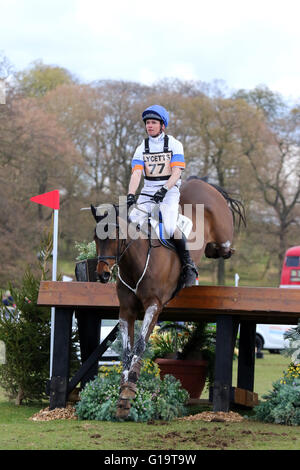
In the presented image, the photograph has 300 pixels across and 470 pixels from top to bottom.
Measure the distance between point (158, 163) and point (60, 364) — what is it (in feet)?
8.63

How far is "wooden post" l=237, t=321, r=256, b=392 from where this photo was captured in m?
9.20

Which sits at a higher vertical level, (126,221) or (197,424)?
(126,221)

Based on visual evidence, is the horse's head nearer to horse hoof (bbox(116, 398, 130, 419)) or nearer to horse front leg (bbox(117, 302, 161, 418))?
horse front leg (bbox(117, 302, 161, 418))

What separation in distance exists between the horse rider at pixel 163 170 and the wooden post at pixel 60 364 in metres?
1.73

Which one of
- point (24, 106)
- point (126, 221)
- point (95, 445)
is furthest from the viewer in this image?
point (24, 106)

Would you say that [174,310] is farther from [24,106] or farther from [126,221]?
[24,106]

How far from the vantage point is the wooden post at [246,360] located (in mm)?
9203

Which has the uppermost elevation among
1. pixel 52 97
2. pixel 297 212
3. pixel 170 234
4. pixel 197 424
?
pixel 52 97

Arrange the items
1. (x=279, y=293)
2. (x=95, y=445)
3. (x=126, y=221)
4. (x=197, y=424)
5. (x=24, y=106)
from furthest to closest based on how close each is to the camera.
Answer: (x=24, y=106), (x=279, y=293), (x=197, y=424), (x=126, y=221), (x=95, y=445)

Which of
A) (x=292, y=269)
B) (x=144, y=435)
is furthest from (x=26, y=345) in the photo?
(x=292, y=269)

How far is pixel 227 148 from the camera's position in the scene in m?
39.1

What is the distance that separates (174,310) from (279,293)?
1.24 metres

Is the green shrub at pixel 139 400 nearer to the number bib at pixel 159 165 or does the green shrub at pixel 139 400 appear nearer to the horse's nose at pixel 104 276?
the horse's nose at pixel 104 276

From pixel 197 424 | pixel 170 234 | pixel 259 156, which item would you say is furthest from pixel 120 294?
pixel 259 156
